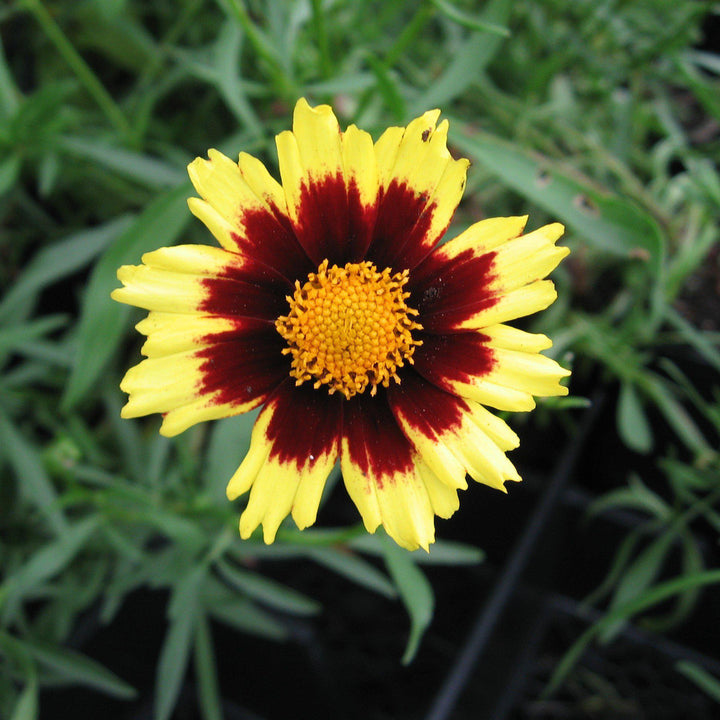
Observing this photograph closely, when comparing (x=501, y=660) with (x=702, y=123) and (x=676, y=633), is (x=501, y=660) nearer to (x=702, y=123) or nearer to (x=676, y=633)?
(x=676, y=633)

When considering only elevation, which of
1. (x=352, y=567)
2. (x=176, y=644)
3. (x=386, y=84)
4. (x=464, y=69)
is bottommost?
(x=176, y=644)

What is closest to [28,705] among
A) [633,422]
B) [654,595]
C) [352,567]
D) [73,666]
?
[73,666]

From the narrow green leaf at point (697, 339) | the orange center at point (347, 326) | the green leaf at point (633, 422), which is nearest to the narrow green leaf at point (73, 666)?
the orange center at point (347, 326)

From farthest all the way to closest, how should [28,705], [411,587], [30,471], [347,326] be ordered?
[30,471]
[28,705]
[411,587]
[347,326]

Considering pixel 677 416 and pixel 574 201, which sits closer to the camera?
pixel 574 201

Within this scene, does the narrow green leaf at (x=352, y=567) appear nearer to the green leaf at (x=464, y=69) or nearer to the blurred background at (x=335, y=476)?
the blurred background at (x=335, y=476)

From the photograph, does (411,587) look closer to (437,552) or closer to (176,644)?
(437,552)

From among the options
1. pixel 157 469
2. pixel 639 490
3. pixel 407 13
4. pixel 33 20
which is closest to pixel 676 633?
pixel 639 490
